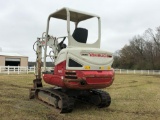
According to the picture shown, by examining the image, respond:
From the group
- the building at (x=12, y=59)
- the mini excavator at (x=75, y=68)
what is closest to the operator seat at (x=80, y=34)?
the mini excavator at (x=75, y=68)

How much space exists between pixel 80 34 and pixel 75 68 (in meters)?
1.26

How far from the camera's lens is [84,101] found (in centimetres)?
911

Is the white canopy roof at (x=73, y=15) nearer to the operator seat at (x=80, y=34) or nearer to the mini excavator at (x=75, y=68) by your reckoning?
the mini excavator at (x=75, y=68)

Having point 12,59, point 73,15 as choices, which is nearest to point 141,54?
point 12,59

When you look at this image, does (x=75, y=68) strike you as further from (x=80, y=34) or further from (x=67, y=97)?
(x=80, y=34)

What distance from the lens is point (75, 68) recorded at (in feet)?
23.8

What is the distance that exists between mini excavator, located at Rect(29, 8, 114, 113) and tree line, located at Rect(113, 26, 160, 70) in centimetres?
5097

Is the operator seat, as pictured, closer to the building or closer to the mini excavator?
the mini excavator

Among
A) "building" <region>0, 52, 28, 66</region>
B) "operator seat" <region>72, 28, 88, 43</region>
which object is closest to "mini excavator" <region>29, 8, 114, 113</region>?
"operator seat" <region>72, 28, 88, 43</region>

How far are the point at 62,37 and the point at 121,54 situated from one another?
2680 inches

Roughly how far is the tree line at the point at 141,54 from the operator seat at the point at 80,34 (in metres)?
51.4

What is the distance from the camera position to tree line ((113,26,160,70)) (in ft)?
203

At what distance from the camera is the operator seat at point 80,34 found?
7.90m

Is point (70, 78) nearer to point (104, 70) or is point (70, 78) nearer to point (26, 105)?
point (104, 70)
